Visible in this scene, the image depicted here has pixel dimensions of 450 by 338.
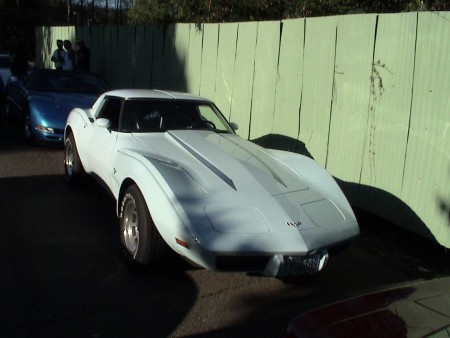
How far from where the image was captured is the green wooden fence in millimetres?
5137

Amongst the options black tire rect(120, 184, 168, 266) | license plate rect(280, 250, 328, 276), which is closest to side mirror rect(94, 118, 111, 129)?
black tire rect(120, 184, 168, 266)

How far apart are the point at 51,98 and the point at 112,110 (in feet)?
11.9

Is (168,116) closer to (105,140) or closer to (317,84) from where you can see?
(105,140)

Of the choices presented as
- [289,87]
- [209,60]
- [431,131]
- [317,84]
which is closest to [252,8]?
[209,60]

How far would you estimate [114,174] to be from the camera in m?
5.20

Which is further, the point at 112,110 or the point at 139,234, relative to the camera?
the point at 112,110

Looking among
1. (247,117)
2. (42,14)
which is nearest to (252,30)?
(247,117)

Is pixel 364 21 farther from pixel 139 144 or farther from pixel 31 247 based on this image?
pixel 31 247

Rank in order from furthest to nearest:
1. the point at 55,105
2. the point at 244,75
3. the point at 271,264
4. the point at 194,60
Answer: the point at 194,60 < the point at 55,105 < the point at 244,75 < the point at 271,264

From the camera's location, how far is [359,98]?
6.04 metres

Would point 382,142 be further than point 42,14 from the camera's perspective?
No

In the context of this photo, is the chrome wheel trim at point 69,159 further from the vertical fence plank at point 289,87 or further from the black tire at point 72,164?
the vertical fence plank at point 289,87

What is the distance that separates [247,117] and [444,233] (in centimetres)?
394

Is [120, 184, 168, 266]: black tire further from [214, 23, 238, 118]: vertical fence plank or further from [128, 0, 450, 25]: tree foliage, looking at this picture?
[128, 0, 450, 25]: tree foliage
